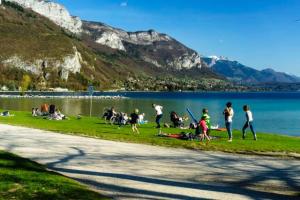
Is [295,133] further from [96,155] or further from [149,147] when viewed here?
[96,155]

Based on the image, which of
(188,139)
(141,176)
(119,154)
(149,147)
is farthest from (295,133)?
(141,176)

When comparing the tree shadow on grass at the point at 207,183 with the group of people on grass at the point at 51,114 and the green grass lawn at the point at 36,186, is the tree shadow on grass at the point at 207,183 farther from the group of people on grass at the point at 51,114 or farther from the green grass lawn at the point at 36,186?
the group of people on grass at the point at 51,114

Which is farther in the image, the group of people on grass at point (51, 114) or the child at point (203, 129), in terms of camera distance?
the group of people on grass at point (51, 114)

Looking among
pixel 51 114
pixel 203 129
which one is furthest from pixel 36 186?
pixel 51 114

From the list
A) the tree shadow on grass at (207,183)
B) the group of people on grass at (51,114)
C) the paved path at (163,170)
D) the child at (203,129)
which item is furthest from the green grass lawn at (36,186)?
the group of people on grass at (51,114)

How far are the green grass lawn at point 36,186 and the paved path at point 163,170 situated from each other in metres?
0.88

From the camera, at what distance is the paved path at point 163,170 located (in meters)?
14.8

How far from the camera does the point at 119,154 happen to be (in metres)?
23.4

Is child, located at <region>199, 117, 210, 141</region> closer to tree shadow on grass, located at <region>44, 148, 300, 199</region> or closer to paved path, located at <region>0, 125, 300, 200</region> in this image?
paved path, located at <region>0, 125, 300, 200</region>

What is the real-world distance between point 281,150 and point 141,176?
11924 mm

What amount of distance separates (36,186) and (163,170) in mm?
5934

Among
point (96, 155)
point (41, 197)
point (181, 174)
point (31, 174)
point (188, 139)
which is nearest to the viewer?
point (41, 197)

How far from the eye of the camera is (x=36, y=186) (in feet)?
46.6

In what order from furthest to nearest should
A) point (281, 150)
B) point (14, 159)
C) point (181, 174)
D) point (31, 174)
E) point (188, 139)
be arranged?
point (188, 139) → point (281, 150) → point (14, 159) → point (181, 174) → point (31, 174)
